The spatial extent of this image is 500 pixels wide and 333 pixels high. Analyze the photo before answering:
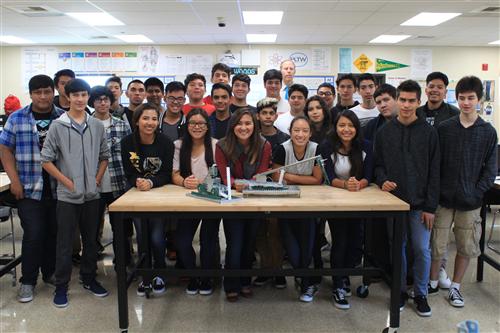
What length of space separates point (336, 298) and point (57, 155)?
2.02 m

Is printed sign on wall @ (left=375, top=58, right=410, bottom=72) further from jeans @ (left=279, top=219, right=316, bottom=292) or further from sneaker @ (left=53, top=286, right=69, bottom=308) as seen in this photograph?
sneaker @ (left=53, top=286, right=69, bottom=308)

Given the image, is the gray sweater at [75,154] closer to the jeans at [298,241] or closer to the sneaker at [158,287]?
the sneaker at [158,287]

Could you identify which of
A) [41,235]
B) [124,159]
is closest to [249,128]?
[124,159]

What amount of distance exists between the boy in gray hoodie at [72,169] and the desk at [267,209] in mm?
492

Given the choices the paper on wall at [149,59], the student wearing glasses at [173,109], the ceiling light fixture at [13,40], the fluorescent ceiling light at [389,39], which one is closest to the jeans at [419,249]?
the student wearing glasses at [173,109]

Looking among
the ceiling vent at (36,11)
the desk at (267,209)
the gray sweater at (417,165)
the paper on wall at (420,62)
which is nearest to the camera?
the desk at (267,209)

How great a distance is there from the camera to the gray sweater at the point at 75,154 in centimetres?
245

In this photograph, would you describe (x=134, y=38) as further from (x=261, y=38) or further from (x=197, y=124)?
(x=197, y=124)

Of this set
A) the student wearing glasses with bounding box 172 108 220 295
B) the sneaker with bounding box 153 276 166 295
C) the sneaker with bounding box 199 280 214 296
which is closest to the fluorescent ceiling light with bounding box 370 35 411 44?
the student wearing glasses with bounding box 172 108 220 295

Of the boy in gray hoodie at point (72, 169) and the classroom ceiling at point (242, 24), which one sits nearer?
the boy in gray hoodie at point (72, 169)

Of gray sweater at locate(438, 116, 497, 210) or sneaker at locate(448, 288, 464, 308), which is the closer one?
gray sweater at locate(438, 116, 497, 210)

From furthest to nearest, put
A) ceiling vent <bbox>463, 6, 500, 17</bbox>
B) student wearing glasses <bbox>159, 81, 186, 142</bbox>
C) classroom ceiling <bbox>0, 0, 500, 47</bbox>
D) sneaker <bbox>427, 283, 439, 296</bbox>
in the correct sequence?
ceiling vent <bbox>463, 6, 500, 17</bbox> → classroom ceiling <bbox>0, 0, 500, 47</bbox> → student wearing glasses <bbox>159, 81, 186, 142</bbox> → sneaker <bbox>427, 283, 439, 296</bbox>

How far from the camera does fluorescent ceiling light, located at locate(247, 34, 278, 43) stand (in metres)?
6.95

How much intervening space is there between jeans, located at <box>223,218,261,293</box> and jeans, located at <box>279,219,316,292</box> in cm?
20
